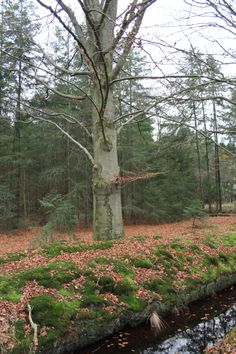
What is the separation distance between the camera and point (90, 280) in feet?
16.9

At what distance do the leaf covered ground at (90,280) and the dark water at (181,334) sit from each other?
0.32m

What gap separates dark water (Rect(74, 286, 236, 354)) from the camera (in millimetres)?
4363

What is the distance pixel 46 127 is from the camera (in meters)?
19.7

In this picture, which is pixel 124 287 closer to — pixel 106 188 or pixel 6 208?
pixel 106 188

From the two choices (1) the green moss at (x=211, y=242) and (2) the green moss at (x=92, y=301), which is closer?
(2) the green moss at (x=92, y=301)

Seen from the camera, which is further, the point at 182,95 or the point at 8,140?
the point at 8,140

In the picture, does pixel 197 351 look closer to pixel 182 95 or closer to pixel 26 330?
pixel 26 330

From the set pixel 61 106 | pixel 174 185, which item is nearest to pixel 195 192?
pixel 174 185

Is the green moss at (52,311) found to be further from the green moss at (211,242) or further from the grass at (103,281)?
the green moss at (211,242)

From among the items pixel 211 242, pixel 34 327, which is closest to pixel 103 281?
pixel 34 327

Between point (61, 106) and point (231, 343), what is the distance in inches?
698

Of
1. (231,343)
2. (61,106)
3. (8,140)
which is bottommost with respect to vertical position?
(231,343)

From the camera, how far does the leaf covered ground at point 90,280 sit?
4.08m

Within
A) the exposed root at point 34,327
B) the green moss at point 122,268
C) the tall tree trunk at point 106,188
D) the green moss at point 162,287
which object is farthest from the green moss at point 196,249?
the exposed root at point 34,327
